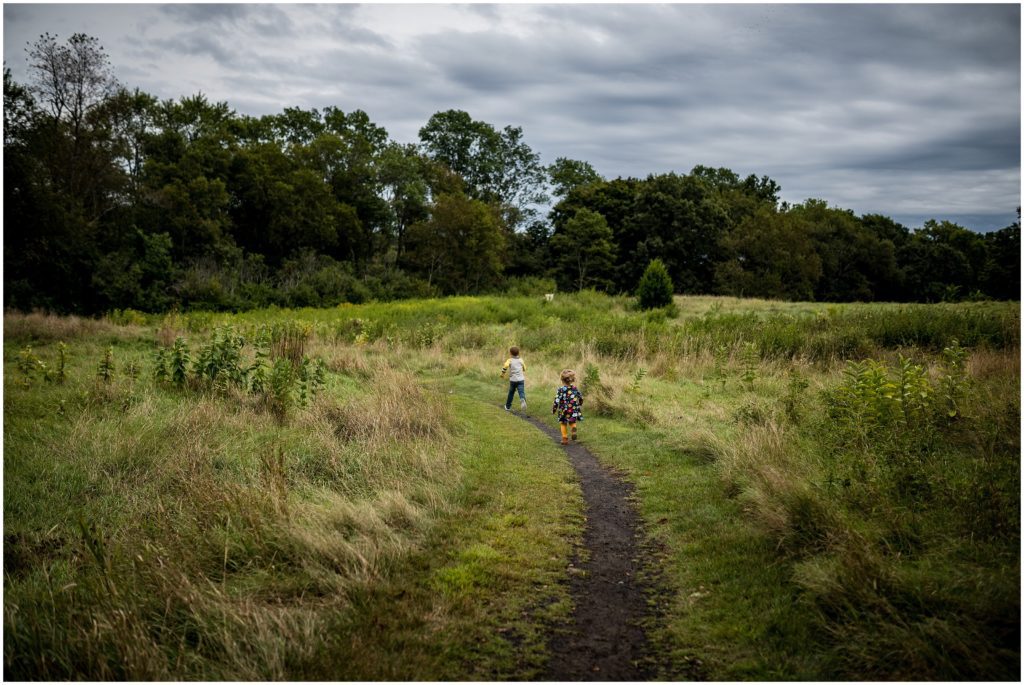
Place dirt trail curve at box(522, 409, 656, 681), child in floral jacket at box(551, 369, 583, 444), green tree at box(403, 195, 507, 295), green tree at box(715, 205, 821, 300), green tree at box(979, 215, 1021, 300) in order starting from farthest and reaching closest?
green tree at box(715, 205, 821, 300) → green tree at box(403, 195, 507, 295) → green tree at box(979, 215, 1021, 300) → child in floral jacket at box(551, 369, 583, 444) → dirt trail curve at box(522, 409, 656, 681)

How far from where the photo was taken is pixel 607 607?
511 centimetres

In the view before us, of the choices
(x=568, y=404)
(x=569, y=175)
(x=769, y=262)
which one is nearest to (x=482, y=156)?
(x=569, y=175)

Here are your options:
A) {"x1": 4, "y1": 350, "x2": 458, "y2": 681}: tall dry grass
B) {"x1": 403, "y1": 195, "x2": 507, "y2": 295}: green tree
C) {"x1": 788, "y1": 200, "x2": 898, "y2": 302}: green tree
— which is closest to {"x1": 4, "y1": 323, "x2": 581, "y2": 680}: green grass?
{"x1": 4, "y1": 350, "x2": 458, "y2": 681}: tall dry grass

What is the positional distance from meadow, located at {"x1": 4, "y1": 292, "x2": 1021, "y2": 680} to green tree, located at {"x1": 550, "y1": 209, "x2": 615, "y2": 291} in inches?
1790

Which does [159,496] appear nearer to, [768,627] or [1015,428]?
[768,627]

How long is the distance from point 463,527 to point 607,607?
1994 mm

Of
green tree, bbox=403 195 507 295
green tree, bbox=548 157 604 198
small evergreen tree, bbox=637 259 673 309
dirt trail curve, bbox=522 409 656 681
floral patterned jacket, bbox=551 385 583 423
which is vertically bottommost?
dirt trail curve, bbox=522 409 656 681

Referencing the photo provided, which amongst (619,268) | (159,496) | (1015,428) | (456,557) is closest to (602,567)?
(456,557)

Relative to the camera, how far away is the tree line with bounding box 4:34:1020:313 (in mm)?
34312

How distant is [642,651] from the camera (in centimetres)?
450

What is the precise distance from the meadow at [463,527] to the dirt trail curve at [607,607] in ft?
0.55

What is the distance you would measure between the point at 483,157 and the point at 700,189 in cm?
2496

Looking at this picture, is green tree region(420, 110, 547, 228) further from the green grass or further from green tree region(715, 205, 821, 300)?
the green grass

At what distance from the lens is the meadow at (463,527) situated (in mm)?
4293
